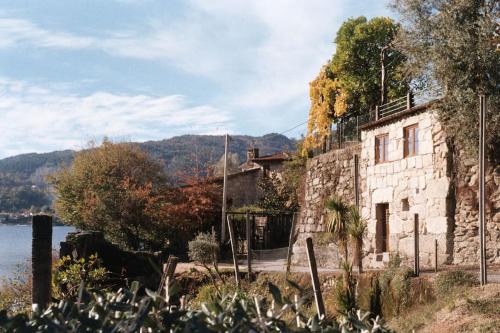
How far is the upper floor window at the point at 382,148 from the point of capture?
66.9 feet

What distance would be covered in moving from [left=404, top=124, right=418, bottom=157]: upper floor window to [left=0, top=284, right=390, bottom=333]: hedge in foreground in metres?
16.1

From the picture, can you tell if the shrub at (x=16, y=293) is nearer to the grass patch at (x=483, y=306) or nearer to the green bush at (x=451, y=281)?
the green bush at (x=451, y=281)

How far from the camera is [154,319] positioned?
300cm

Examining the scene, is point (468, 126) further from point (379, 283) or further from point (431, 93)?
point (379, 283)

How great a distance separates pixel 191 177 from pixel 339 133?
21.6 ft

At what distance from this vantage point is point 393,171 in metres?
19.7

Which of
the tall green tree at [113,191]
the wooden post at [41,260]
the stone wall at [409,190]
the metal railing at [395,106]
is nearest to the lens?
the wooden post at [41,260]

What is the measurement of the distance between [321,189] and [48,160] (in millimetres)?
128622

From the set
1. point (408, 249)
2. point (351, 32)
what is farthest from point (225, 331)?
point (351, 32)

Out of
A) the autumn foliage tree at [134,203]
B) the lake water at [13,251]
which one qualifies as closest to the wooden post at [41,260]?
the lake water at [13,251]

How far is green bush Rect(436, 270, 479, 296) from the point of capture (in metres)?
12.2

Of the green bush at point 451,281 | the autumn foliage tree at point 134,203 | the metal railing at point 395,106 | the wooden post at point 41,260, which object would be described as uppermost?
the metal railing at point 395,106

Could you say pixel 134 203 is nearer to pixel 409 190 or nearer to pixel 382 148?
pixel 382 148

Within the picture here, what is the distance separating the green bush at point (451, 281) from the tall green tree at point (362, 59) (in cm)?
1840
